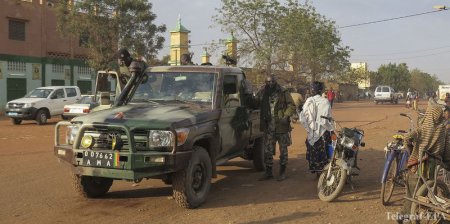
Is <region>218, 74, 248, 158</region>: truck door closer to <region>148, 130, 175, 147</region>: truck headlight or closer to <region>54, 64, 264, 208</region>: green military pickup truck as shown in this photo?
<region>54, 64, 264, 208</region>: green military pickup truck

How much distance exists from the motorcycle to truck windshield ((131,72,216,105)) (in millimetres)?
1900

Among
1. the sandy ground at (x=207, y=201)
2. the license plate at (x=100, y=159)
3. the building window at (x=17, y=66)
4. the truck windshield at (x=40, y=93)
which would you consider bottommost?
the sandy ground at (x=207, y=201)

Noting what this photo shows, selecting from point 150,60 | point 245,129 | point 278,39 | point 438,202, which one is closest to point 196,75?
point 245,129

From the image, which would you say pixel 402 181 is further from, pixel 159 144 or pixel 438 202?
pixel 159 144

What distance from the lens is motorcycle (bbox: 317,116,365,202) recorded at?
21.5 ft

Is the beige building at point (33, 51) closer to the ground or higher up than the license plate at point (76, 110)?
higher up

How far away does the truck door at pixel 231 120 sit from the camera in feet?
23.4

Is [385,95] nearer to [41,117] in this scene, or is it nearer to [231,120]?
[41,117]

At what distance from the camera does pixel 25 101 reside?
2120cm

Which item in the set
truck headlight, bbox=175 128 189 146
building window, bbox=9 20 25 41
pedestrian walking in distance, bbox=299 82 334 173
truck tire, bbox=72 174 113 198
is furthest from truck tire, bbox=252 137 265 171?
building window, bbox=9 20 25 41

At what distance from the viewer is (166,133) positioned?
573 centimetres

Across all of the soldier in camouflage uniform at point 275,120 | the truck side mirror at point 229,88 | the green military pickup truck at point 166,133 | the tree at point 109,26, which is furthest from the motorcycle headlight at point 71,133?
the tree at point 109,26

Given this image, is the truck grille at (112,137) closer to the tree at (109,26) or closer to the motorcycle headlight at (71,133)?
the motorcycle headlight at (71,133)

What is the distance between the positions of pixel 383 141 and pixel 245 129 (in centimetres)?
726
